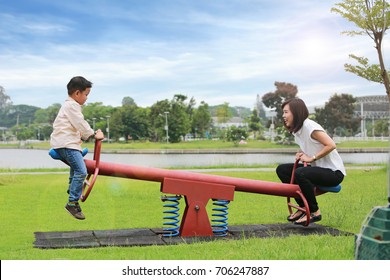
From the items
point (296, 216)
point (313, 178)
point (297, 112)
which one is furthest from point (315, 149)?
point (296, 216)

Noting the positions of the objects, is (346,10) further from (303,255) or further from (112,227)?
(303,255)

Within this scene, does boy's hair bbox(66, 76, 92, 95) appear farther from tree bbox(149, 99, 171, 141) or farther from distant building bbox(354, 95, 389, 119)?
distant building bbox(354, 95, 389, 119)

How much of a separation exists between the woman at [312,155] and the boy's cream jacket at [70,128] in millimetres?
2056

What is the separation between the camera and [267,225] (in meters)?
5.90

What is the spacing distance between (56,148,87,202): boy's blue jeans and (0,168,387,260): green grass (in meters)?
0.52

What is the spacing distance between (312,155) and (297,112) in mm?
439

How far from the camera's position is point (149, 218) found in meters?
6.60

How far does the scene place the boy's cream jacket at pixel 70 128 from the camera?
4.57 metres

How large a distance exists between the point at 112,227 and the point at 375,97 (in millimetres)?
50173

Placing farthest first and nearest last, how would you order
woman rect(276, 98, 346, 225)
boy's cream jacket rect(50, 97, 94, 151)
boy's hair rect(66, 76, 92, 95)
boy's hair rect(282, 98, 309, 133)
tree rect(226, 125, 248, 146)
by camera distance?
tree rect(226, 125, 248, 146), boy's hair rect(282, 98, 309, 133), woman rect(276, 98, 346, 225), boy's hair rect(66, 76, 92, 95), boy's cream jacket rect(50, 97, 94, 151)

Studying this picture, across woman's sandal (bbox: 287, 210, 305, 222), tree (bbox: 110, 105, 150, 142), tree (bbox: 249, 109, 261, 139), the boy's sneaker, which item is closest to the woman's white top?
woman's sandal (bbox: 287, 210, 305, 222)

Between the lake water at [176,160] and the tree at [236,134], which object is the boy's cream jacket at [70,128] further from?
the tree at [236,134]

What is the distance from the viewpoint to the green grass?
167 inches

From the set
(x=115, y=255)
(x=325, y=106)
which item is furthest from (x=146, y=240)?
(x=325, y=106)
